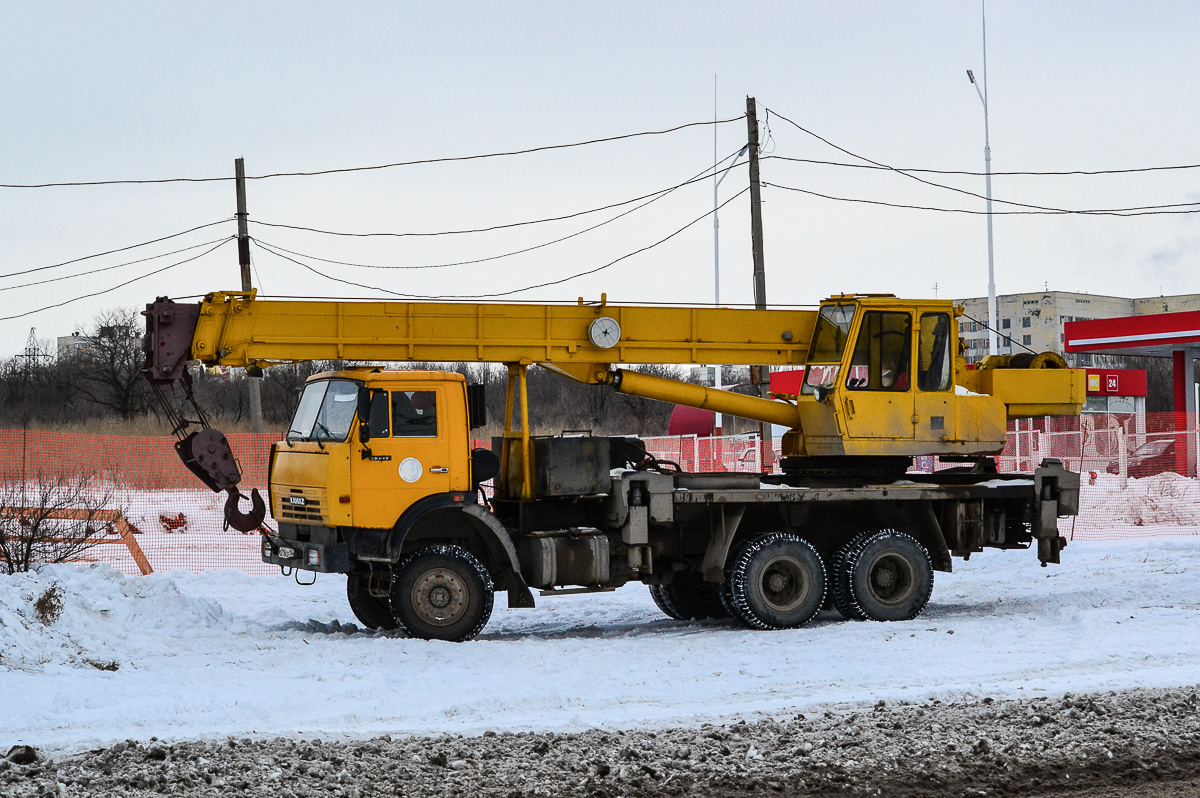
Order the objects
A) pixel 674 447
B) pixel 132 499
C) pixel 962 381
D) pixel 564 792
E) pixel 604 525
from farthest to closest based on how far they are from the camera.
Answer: pixel 674 447 < pixel 132 499 < pixel 962 381 < pixel 604 525 < pixel 564 792

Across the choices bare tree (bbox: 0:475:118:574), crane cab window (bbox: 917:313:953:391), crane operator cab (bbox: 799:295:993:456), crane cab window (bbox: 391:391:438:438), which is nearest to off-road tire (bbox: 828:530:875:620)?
crane operator cab (bbox: 799:295:993:456)

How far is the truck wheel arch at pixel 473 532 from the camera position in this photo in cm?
1246

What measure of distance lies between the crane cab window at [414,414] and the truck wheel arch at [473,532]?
641 millimetres

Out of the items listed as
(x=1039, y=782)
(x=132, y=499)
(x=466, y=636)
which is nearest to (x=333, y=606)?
(x=466, y=636)

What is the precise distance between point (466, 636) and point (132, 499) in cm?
1543

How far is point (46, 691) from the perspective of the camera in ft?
31.1

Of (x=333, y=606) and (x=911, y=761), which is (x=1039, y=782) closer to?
(x=911, y=761)

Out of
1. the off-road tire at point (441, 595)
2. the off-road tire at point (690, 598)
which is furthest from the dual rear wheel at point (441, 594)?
the off-road tire at point (690, 598)

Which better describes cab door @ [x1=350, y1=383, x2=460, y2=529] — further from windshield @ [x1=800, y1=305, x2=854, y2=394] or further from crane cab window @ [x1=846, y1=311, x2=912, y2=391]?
crane cab window @ [x1=846, y1=311, x2=912, y2=391]

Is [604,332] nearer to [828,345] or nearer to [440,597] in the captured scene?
[828,345]

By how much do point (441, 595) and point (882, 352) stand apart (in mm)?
5315

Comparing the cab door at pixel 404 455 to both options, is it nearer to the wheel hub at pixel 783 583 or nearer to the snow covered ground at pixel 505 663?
the snow covered ground at pixel 505 663

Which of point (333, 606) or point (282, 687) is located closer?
point (282, 687)

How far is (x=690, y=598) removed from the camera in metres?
14.8
